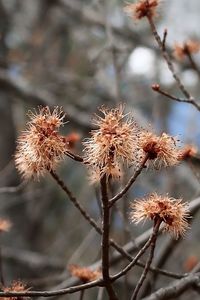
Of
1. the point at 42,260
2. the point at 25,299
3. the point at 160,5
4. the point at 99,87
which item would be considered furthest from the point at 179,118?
the point at 25,299

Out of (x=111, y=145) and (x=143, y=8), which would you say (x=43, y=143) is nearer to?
(x=111, y=145)

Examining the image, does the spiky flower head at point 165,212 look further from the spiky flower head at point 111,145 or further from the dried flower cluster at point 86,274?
the dried flower cluster at point 86,274

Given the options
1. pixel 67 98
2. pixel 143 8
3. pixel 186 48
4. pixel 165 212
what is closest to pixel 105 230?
pixel 165 212

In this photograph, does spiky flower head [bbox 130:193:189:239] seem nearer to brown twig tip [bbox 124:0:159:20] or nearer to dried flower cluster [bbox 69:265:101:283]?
dried flower cluster [bbox 69:265:101:283]

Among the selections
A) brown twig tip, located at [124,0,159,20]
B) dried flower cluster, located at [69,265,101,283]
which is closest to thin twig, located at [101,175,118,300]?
dried flower cluster, located at [69,265,101,283]

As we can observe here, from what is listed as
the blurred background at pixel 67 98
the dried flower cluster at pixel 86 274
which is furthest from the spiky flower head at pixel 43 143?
the blurred background at pixel 67 98

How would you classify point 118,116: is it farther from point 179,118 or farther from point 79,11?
point 179,118
